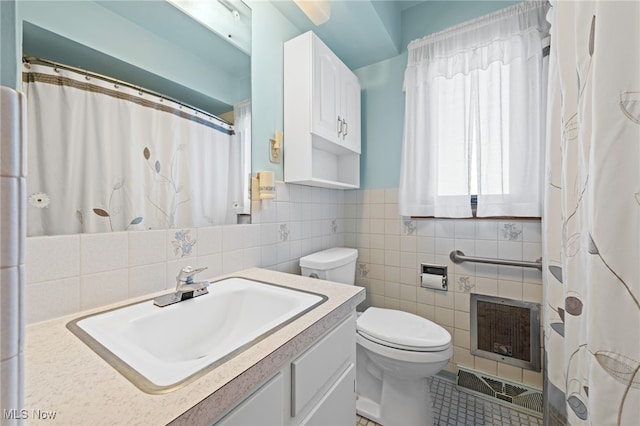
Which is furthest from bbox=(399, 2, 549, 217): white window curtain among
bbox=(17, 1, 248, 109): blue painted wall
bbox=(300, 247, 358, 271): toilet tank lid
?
bbox=(17, 1, 248, 109): blue painted wall

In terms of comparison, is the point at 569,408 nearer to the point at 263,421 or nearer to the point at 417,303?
the point at 263,421

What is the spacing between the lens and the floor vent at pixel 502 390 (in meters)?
1.34

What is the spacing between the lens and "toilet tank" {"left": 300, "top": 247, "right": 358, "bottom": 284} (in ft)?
4.64

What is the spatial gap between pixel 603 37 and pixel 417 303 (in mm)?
1522

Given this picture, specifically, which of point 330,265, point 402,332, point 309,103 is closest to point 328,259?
point 330,265

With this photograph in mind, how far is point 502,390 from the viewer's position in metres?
1.43

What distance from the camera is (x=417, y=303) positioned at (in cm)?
170

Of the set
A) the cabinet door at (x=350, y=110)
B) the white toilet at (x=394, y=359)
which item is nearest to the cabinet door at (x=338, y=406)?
the white toilet at (x=394, y=359)

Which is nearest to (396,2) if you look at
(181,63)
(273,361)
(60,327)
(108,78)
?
(181,63)

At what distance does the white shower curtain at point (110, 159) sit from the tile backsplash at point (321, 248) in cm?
6

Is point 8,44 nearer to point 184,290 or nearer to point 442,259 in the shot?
point 184,290

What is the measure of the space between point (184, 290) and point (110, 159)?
451 mm

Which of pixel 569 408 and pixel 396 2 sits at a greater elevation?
pixel 396 2

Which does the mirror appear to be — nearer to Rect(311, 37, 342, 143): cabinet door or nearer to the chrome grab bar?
Rect(311, 37, 342, 143): cabinet door
